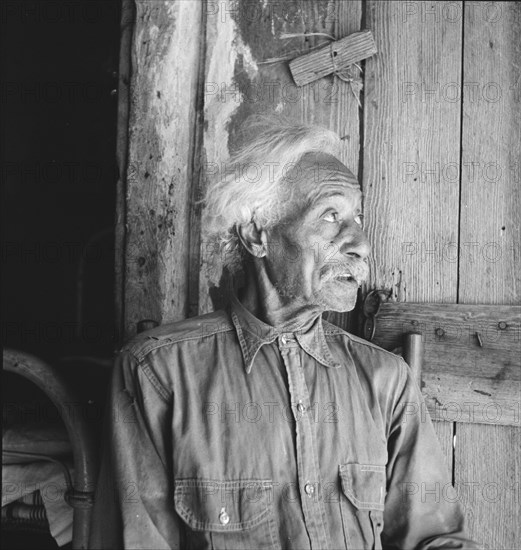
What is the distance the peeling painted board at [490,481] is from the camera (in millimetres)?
1994

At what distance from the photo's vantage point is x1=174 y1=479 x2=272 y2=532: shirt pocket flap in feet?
5.29

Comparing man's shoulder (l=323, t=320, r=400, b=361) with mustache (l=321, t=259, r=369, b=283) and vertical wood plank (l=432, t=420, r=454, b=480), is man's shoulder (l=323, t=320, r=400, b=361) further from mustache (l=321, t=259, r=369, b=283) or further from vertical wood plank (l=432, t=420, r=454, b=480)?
vertical wood plank (l=432, t=420, r=454, b=480)

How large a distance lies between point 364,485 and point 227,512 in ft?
1.19

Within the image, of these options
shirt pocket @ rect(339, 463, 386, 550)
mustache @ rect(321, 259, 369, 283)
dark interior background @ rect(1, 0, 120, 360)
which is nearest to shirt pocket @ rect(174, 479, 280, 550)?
shirt pocket @ rect(339, 463, 386, 550)

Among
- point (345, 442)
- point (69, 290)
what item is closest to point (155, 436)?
point (345, 442)

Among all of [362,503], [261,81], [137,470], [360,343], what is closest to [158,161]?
[261,81]

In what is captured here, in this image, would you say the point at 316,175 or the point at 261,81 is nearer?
the point at 316,175

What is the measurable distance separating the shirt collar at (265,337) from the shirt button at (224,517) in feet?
1.18

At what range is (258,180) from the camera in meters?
1.84

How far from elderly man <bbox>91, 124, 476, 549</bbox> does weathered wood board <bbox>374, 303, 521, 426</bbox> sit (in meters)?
0.20

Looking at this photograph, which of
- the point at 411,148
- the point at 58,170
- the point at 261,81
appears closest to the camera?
the point at 411,148

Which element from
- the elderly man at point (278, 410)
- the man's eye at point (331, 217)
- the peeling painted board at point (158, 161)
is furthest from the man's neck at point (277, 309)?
the peeling painted board at point (158, 161)

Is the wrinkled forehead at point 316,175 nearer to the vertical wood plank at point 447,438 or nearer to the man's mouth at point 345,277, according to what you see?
the man's mouth at point 345,277

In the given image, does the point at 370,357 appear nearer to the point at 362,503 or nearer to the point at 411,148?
the point at 362,503
